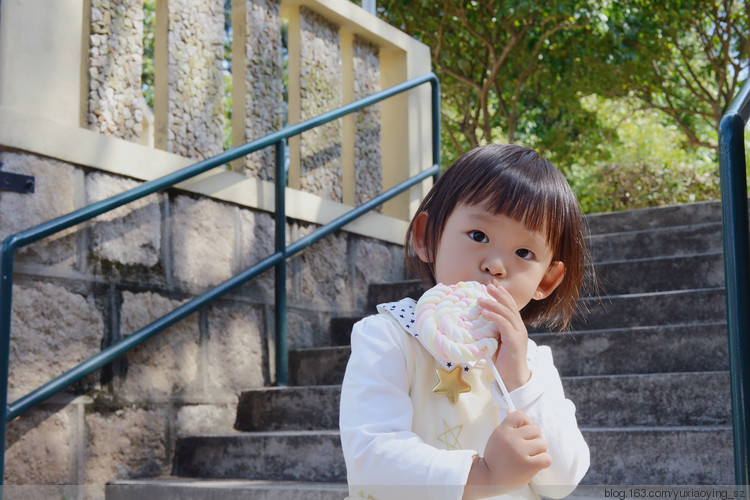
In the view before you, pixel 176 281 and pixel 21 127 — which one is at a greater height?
pixel 21 127

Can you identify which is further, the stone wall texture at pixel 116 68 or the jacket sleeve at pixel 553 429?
the stone wall texture at pixel 116 68

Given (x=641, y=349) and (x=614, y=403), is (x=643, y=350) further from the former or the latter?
(x=614, y=403)

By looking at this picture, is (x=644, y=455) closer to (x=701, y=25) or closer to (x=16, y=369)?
(x=16, y=369)

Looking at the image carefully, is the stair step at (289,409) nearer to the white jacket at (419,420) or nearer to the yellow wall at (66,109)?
the yellow wall at (66,109)

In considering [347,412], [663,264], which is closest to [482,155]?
[347,412]

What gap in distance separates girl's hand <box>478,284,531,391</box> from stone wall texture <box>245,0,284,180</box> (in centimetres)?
288

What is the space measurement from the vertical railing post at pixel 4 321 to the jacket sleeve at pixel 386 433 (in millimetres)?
1639

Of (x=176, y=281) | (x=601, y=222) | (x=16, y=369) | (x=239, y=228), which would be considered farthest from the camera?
(x=601, y=222)

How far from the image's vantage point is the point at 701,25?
988 cm

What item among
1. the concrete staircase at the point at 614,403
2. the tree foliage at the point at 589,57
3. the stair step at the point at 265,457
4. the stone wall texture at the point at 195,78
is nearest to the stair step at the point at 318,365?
the concrete staircase at the point at 614,403

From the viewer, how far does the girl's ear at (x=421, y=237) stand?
1.53 metres

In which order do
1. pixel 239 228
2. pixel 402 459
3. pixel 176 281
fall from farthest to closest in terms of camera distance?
1. pixel 239 228
2. pixel 176 281
3. pixel 402 459

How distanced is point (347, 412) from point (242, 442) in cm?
208

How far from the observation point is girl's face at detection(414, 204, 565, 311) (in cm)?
137
